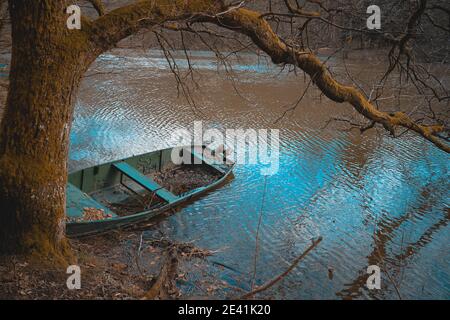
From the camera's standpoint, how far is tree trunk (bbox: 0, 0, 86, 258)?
4.39 metres

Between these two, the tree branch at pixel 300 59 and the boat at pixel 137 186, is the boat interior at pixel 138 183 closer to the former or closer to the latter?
the boat at pixel 137 186

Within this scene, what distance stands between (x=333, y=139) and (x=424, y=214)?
412 cm

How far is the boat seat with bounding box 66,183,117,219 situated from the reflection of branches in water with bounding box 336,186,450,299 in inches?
148

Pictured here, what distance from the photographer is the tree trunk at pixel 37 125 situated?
4.39 m

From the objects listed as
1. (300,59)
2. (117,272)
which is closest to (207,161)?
(300,59)

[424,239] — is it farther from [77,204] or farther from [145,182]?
[77,204]

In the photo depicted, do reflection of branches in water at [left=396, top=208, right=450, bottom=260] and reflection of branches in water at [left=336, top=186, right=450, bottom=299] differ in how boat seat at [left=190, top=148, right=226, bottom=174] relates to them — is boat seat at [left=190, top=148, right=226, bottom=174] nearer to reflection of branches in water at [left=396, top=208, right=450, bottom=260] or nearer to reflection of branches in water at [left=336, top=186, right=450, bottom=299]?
reflection of branches in water at [left=336, top=186, right=450, bottom=299]

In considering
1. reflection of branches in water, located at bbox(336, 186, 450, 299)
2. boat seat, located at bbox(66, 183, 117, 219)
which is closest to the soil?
boat seat, located at bbox(66, 183, 117, 219)

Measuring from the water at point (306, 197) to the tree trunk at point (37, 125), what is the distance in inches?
110

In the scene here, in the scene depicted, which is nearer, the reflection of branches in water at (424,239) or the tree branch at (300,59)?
the tree branch at (300,59)

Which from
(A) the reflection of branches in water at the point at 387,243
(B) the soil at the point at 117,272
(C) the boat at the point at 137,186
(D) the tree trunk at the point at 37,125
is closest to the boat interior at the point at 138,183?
(C) the boat at the point at 137,186

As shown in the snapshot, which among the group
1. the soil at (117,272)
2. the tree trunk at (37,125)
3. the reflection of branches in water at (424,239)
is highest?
the tree trunk at (37,125)

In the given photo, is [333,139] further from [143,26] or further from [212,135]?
[143,26]

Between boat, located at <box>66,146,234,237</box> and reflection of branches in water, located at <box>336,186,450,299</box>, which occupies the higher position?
boat, located at <box>66,146,234,237</box>
